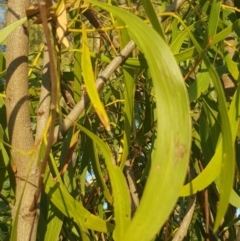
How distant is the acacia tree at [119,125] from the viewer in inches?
18.4

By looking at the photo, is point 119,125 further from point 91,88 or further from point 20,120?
point 91,88

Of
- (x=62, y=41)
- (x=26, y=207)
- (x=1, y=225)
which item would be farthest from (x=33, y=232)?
(x=1, y=225)

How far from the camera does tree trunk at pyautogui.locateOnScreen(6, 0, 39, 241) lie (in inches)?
25.3

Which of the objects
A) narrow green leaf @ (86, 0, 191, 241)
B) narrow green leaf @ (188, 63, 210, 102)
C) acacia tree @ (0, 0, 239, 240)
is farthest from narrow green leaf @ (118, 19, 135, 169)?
narrow green leaf @ (86, 0, 191, 241)

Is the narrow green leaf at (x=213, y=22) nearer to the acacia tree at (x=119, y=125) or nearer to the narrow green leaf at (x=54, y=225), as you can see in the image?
the acacia tree at (x=119, y=125)

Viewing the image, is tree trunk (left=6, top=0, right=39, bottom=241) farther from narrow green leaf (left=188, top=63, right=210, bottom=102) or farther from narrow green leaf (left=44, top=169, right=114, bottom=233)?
narrow green leaf (left=188, top=63, right=210, bottom=102)

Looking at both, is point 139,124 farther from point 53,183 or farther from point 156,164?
point 156,164

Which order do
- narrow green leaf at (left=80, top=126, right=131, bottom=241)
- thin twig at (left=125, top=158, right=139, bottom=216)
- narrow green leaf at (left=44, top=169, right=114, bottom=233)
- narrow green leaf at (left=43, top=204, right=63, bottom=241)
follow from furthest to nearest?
thin twig at (left=125, top=158, right=139, bottom=216)
narrow green leaf at (left=43, top=204, right=63, bottom=241)
narrow green leaf at (left=44, top=169, right=114, bottom=233)
narrow green leaf at (left=80, top=126, right=131, bottom=241)

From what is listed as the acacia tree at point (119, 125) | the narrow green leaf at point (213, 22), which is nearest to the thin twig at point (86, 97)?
the acacia tree at point (119, 125)

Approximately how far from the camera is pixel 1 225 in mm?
1234

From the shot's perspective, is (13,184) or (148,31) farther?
(13,184)

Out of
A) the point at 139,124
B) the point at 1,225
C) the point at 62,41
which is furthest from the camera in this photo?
the point at 1,225

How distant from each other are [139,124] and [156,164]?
618 millimetres

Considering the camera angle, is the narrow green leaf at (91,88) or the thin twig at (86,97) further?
the thin twig at (86,97)
